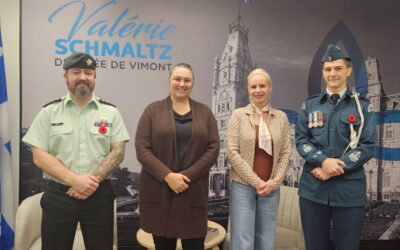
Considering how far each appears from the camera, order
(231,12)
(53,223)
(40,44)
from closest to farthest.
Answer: (53,223)
(40,44)
(231,12)

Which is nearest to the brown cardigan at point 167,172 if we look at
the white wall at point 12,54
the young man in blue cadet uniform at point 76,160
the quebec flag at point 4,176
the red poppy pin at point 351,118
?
the young man in blue cadet uniform at point 76,160

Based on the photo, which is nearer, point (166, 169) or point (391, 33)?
point (166, 169)

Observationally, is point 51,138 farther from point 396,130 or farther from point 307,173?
point 396,130

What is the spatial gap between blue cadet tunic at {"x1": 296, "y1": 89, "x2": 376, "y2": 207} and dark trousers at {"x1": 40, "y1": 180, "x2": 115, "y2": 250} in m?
1.25

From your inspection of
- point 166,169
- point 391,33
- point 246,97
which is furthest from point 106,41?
point 391,33

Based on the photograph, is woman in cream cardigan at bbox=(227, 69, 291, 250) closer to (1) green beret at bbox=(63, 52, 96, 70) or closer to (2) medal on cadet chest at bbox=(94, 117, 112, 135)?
(2) medal on cadet chest at bbox=(94, 117, 112, 135)

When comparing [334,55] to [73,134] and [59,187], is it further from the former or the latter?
[59,187]

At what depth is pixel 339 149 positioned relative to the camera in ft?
6.89

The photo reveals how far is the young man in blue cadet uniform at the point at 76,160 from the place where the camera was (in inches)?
76.8

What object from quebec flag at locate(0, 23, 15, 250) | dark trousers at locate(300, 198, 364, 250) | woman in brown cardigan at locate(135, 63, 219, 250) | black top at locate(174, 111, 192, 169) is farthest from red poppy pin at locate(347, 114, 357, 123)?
quebec flag at locate(0, 23, 15, 250)

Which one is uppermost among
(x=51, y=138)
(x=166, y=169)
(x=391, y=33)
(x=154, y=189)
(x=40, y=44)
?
(x=391, y=33)

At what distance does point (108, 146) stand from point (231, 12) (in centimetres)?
218

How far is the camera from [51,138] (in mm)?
1994

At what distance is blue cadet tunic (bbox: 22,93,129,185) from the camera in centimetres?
199
